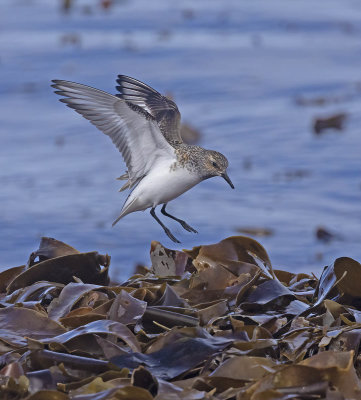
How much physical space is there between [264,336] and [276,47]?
9958 mm

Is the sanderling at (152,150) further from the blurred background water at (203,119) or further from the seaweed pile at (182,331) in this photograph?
the blurred background water at (203,119)

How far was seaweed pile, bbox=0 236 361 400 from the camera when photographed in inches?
95.1

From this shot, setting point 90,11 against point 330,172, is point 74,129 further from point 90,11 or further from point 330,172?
point 90,11

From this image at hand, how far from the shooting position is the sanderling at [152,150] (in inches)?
174

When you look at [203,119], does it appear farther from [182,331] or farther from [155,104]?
[182,331]

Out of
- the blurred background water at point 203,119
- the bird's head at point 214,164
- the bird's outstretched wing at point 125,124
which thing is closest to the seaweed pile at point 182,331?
the bird's outstretched wing at point 125,124

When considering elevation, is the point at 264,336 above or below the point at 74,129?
above

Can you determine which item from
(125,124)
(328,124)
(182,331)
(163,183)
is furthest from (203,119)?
(182,331)

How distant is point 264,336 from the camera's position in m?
2.76

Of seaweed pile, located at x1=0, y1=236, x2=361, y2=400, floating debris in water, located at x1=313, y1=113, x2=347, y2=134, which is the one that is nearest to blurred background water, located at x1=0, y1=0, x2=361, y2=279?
floating debris in water, located at x1=313, y1=113, x2=347, y2=134

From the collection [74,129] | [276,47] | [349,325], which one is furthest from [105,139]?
[349,325]

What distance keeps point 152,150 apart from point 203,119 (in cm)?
523

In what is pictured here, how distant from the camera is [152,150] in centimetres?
462

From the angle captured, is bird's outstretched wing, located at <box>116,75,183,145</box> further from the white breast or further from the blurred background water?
the blurred background water
